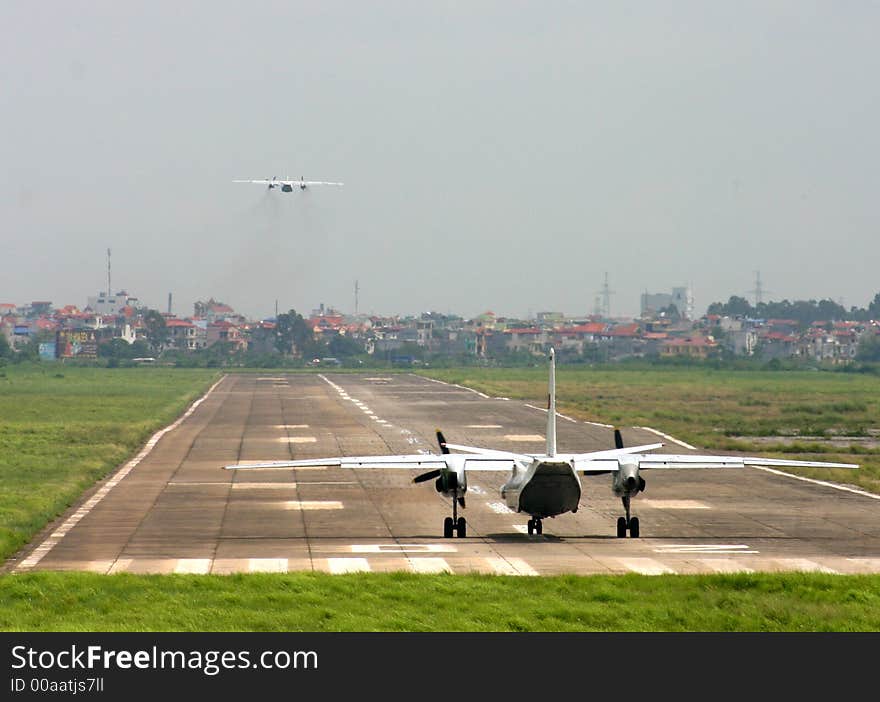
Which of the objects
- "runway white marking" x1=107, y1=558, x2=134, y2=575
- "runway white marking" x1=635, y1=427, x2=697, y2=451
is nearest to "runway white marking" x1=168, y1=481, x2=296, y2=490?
"runway white marking" x1=107, y1=558, x2=134, y2=575

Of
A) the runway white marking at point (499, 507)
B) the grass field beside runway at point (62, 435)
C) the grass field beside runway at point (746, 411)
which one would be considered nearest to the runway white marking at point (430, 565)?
the grass field beside runway at point (62, 435)

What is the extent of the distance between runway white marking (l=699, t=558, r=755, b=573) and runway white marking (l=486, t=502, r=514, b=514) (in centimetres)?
1167

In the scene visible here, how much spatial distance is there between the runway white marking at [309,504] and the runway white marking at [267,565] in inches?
477

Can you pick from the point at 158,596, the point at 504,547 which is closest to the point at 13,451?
the point at 504,547

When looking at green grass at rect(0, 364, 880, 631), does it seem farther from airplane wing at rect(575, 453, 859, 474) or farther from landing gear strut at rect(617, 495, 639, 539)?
landing gear strut at rect(617, 495, 639, 539)

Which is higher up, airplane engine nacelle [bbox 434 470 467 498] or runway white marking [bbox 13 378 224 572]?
airplane engine nacelle [bbox 434 470 467 498]

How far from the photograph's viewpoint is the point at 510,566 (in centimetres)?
3522

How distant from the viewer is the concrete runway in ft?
120

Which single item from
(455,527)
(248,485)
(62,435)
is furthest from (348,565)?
(62,435)

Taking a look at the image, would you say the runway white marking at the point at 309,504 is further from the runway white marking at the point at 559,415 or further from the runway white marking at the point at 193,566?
the runway white marking at the point at 559,415

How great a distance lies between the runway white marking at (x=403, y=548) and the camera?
38.6 metres

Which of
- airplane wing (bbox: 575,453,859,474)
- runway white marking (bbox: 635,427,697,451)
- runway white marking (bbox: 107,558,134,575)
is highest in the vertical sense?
airplane wing (bbox: 575,453,859,474)
